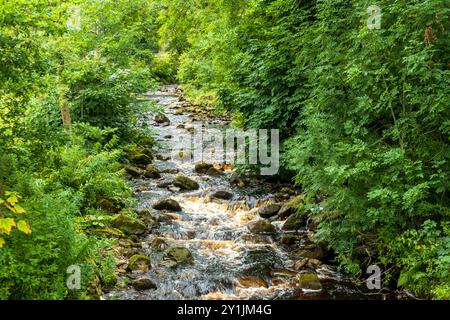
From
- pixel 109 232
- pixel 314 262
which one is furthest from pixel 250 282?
pixel 109 232

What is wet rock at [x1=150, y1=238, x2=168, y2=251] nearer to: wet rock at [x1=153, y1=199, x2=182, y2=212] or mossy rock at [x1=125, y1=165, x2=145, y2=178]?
wet rock at [x1=153, y1=199, x2=182, y2=212]

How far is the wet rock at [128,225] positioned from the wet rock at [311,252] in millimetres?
3491

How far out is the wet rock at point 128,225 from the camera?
9125 mm

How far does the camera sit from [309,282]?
7457mm

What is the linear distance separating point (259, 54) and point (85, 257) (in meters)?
8.66

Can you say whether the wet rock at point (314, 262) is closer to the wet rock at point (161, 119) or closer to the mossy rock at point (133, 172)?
the mossy rock at point (133, 172)

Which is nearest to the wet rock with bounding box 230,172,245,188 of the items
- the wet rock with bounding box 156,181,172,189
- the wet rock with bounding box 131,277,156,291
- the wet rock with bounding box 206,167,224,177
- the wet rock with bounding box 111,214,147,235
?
the wet rock with bounding box 206,167,224,177

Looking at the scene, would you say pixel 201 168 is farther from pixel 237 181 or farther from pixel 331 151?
pixel 331 151

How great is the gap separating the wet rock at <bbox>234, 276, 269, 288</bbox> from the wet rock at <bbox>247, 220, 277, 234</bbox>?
2112mm

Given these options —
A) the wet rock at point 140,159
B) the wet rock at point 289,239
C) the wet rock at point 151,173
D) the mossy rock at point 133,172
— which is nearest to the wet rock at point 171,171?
the wet rock at point 151,173

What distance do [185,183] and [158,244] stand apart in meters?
3.97

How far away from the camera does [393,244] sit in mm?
6984

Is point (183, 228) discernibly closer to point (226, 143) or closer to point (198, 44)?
point (226, 143)
